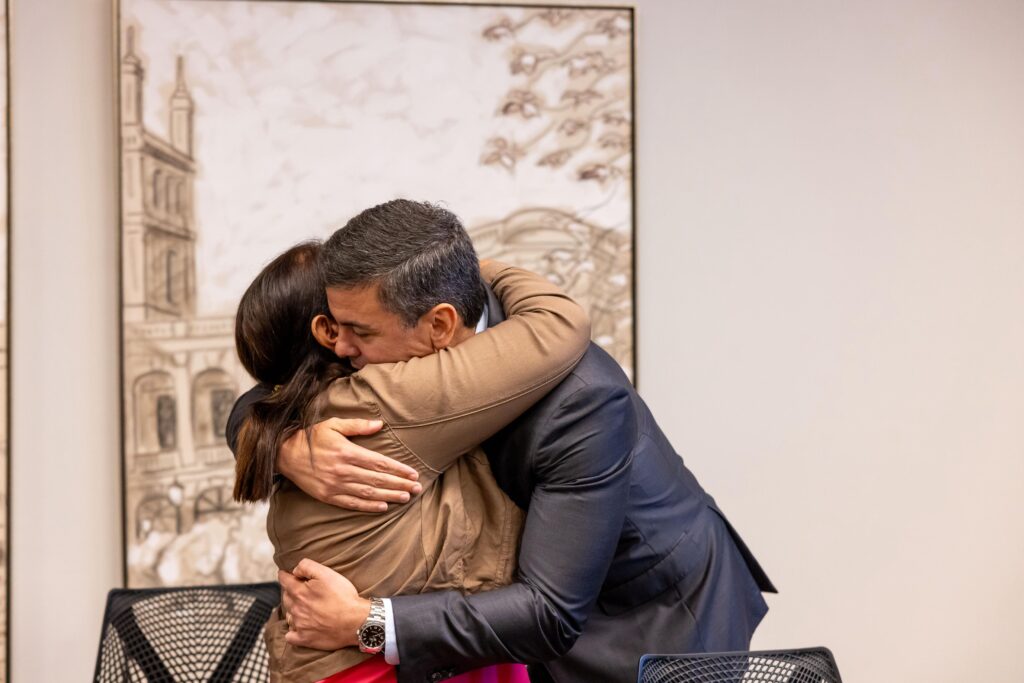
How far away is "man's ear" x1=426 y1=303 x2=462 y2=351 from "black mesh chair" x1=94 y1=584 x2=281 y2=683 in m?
0.86

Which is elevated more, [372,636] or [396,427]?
[396,427]

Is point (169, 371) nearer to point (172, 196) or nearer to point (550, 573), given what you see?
point (172, 196)

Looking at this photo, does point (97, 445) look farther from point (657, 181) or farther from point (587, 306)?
point (657, 181)

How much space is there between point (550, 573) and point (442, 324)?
403 mm

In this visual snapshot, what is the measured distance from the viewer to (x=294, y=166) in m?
2.62

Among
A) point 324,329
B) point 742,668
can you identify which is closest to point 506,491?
point 324,329

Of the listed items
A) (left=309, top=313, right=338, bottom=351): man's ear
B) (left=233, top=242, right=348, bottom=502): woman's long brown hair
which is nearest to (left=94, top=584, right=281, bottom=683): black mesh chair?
(left=233, top=242, right=348, bottom=502): woman's long brown hair

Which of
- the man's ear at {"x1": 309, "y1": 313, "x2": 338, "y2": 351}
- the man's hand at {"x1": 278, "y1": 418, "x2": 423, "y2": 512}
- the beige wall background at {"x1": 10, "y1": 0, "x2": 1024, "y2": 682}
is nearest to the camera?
the man's hand at {"x1": 278, "y1": 418, "x2": 423, "y2": 512}

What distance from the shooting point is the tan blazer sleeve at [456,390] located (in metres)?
1.41

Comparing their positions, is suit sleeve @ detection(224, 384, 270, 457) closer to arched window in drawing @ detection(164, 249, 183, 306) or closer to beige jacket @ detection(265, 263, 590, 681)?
beige jacket @ detection(265, 263, 590, 681)

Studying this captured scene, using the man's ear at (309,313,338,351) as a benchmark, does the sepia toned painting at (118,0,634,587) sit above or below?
above

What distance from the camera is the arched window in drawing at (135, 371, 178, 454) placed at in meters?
2.57

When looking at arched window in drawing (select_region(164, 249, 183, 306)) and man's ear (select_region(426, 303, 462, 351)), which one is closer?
man's ear (select_region(426, 303, 462, 351))

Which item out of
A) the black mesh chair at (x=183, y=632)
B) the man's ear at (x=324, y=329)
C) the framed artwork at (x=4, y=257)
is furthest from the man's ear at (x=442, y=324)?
the framed artwork at (x=4, y=257)
